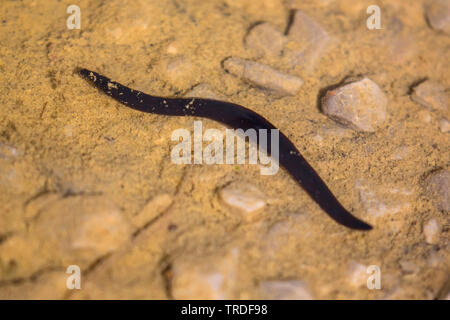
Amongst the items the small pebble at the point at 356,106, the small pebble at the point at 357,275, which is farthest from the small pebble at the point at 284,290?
the small pebble at the point at 356,106

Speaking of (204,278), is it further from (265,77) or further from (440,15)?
(440,15)

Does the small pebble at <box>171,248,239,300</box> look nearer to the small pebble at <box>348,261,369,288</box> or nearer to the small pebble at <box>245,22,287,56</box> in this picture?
the small pebble at <box>348,261,369,288</box>

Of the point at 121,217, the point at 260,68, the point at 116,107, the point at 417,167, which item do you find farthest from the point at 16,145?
the point at 417,167

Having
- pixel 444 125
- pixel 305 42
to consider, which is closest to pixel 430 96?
pixel 444 125

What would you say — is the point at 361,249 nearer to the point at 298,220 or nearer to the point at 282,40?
the point at 298,220

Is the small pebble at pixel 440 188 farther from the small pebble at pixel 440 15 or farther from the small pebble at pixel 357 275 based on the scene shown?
the small pebble at pixel 440 15

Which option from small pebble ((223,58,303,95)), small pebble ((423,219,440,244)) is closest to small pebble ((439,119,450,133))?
small pebble ((423,219,440,244))
